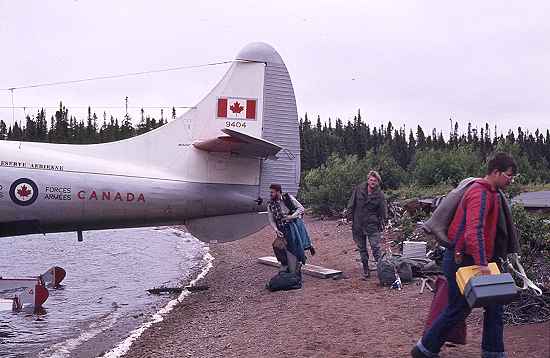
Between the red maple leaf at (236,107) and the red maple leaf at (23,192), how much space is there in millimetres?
3830

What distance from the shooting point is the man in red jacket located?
184 inches

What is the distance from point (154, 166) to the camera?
10555mm

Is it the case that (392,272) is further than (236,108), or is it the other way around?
(236,108)

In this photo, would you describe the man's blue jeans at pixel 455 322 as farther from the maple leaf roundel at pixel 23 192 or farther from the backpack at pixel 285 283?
the maple leaf roundel at pixel 23 192

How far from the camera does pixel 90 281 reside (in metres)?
12.9

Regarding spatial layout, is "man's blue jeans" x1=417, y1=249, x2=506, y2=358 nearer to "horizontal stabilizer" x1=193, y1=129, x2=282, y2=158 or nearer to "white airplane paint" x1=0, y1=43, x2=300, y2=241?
"horizontal stabilizer" x1=193, y1=129, x2=282, y2=158

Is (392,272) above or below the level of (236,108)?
below

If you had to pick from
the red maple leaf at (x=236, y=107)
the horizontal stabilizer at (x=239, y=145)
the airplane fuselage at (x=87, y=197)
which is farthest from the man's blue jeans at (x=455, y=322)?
the red maple leaf at (x=236, y=107)

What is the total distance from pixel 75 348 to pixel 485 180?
18.3ft

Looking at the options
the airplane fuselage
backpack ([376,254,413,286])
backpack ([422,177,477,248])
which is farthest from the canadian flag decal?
backpack ([422,177,477,248])

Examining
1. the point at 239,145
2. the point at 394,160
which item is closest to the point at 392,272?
the point at 239,145

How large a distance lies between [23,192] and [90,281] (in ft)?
13.5

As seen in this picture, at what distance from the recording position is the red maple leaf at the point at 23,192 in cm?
935

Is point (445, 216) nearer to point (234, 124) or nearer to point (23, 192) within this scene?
point (234, 124)
